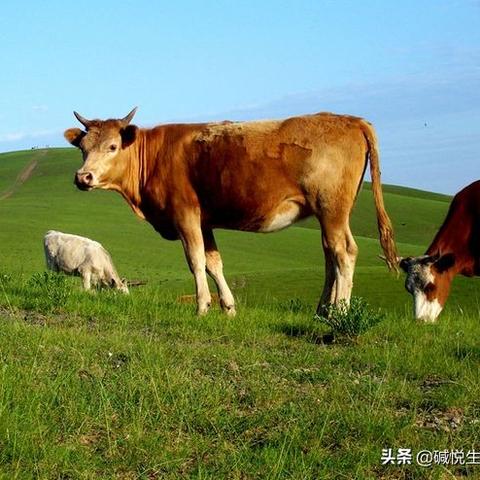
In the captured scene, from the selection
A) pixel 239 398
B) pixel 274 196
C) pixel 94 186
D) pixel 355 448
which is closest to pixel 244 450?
pixel 355 448

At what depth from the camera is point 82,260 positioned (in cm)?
2539

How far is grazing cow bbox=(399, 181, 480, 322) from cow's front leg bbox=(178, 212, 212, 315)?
4133 mm

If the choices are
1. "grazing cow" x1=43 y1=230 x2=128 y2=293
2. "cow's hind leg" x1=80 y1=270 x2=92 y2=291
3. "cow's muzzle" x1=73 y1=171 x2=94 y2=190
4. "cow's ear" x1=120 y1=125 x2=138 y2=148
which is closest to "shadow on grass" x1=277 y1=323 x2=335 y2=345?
"cow's muzzle" x1=73 y1=171 x2=94 y2=190

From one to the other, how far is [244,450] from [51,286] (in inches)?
276

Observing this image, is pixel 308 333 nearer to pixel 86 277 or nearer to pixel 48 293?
pixel 48 293

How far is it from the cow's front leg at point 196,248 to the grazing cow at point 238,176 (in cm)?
1

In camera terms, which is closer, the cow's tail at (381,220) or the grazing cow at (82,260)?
the cow's tail at (381,220)

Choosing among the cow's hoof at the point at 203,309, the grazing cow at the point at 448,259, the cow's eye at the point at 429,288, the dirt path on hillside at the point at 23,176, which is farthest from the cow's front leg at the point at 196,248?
the dirt path on hillside at the point at 23,176

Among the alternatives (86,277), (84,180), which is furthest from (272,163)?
(86,277)

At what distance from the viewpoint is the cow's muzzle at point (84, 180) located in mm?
11570

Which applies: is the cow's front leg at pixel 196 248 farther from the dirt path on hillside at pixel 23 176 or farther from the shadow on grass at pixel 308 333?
the dirt path on hillside at pixel 23 176

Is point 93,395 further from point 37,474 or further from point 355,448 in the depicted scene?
point 355,448

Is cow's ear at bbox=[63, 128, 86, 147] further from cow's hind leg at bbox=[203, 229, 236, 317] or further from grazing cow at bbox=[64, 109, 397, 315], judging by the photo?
cow's hind leg at bbox=[203, 229, 236, 317]

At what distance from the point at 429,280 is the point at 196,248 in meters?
4.52
